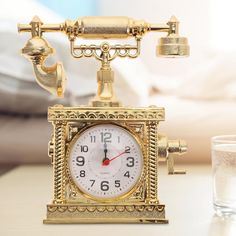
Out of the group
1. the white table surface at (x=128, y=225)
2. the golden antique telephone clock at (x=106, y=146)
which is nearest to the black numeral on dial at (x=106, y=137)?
the golden antique telephone clock at (x=106, y=146)

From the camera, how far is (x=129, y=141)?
850mm

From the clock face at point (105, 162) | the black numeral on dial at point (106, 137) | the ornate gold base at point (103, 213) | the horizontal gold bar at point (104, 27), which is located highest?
the horizontal gold bar at point (104, 27)

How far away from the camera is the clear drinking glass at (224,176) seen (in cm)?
86

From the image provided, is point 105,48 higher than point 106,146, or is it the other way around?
point 105,48

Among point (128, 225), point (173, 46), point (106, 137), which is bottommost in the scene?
point (128, 225)

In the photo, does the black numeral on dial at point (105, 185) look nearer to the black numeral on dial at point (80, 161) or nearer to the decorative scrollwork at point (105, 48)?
the black numeral on dial at point (80, 161)

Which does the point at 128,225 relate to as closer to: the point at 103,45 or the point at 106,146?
the point at 106,146

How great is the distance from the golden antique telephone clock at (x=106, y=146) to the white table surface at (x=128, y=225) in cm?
3

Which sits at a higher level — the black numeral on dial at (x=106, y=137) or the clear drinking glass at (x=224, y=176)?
the black numeral on dial at (x=106, y=137)

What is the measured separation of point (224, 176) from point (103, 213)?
0.16 metres

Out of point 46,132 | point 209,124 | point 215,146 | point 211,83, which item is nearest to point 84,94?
point 46,132

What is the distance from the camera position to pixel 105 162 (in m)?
0.84

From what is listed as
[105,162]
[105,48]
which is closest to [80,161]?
[105,162]

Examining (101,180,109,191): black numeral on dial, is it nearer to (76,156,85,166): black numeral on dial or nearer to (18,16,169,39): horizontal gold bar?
(76,156,85,166): black numeral on dial
